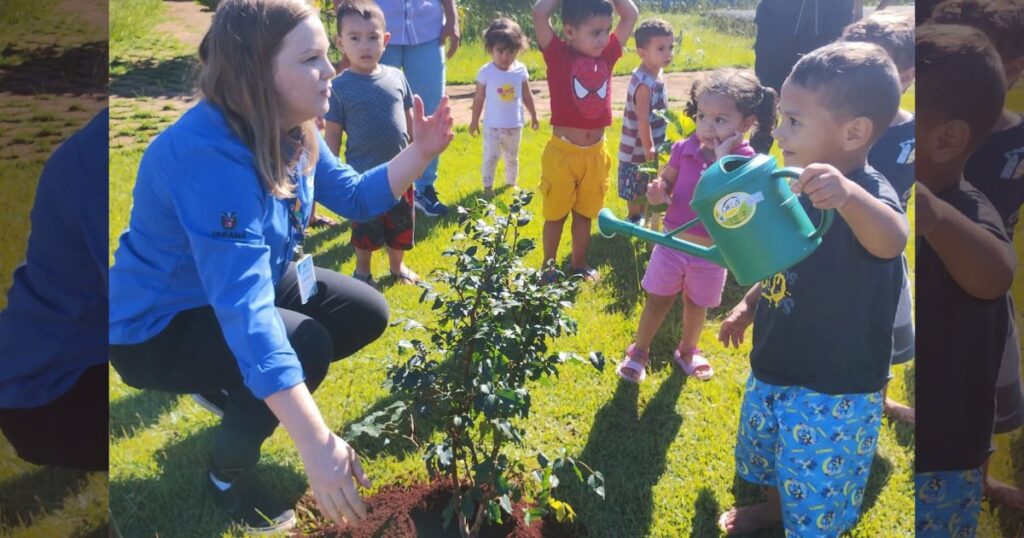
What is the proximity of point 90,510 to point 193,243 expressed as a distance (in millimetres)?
1021

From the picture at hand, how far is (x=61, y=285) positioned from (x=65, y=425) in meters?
0.39

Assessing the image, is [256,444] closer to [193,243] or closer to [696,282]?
[193,243]

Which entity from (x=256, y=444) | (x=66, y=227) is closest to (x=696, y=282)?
(x=256, y=444)

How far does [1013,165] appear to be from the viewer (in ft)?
7.30

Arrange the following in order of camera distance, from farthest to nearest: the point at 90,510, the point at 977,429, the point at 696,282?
the point at 90,510 → the point at 696,282 → the point at 977,429

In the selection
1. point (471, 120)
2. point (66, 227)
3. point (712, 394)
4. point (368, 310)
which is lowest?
point (712, 394)

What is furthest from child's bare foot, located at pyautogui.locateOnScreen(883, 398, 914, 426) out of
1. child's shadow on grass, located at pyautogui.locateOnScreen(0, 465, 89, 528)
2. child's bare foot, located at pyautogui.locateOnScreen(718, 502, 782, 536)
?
child's shadow on grass, located at pyautogui.locateOnScreen(0, 465, 89, 528)

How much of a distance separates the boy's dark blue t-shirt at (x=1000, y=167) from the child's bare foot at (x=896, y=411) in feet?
1.96

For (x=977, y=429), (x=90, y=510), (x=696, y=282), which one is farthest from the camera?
(x=90, y=510)

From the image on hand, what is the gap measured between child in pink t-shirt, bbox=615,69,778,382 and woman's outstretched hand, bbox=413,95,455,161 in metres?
0.52

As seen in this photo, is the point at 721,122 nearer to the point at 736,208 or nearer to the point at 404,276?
the point at 736,208

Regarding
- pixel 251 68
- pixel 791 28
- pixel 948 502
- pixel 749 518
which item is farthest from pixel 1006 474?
pixel 251 68

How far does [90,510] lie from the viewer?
274 cm

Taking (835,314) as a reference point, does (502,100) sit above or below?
above
